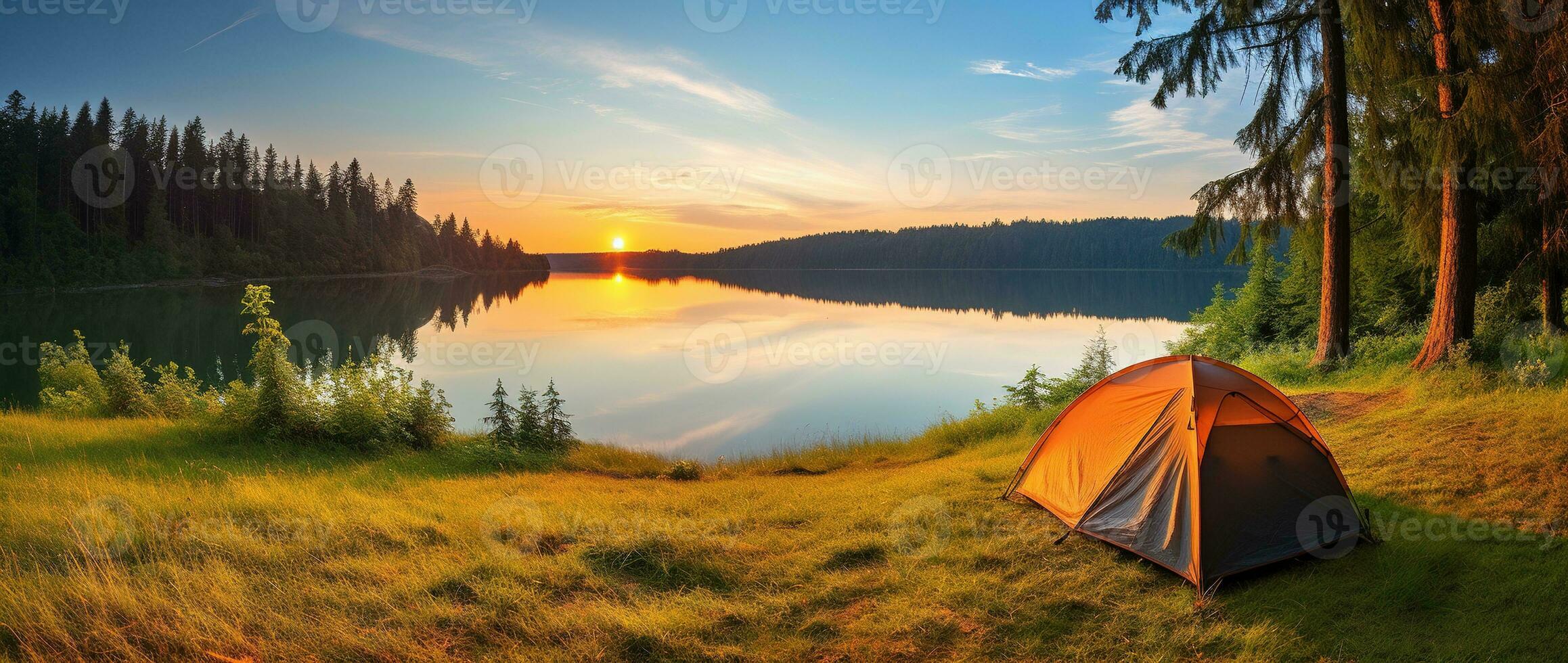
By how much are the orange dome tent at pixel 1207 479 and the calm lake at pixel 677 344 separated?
9.08 m

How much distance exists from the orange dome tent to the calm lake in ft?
29.8

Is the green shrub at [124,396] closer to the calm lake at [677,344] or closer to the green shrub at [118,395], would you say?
the green shrub at [118,395]

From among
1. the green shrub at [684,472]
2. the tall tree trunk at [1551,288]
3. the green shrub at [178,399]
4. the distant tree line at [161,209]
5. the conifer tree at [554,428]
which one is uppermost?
the distant tree line at [161,209]

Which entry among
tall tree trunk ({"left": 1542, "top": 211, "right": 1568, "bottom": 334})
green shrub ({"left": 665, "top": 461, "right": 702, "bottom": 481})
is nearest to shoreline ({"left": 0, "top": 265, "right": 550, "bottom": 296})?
green shrub ({"left": 665, "top": 461, "right": 702, "bottom": 481})

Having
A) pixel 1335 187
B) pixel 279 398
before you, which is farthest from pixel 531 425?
pixel 1335 187

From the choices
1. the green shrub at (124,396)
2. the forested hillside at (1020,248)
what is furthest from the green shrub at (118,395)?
the forested hillside at (1020,248)

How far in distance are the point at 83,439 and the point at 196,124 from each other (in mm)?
76150

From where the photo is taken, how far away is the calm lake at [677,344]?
18.2 meters

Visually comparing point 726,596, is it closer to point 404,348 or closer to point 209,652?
point 209,652

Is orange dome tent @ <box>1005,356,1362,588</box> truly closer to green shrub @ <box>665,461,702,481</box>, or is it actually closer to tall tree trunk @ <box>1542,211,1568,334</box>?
green shrub @ <box>665,461,702,481</box>

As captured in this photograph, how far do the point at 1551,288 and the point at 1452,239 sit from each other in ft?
14.3

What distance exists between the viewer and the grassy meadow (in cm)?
464

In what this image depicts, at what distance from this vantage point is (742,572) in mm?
6066

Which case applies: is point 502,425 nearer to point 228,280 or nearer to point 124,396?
point 124,396
